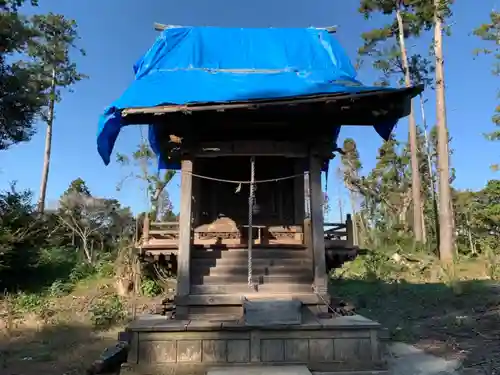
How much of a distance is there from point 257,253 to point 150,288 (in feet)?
26.1

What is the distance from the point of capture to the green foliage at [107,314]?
38.4ft

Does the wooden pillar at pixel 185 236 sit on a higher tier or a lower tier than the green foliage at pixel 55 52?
lower

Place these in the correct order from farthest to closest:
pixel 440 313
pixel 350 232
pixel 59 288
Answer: pixel 59 288 < pixel 440 313 < pixel 350 232

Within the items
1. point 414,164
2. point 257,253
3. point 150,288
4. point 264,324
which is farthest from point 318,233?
point 414,164

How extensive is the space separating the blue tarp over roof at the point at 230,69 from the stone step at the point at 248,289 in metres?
2.74

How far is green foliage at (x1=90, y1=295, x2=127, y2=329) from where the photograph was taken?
11711mm

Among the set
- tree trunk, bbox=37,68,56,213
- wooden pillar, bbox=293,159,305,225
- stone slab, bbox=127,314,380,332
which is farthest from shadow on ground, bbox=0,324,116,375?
tree trunk, bbox=37,68,56,213

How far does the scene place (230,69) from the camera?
25.3 ft

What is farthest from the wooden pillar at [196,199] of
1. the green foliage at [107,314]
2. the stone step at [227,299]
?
the green foliage at [107,314]

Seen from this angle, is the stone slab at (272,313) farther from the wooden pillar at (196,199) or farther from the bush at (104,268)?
the bush at (104,268)

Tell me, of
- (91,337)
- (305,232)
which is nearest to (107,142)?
(305,232)

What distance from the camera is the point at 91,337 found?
10.5m

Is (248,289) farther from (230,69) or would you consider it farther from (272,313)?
(230,69)

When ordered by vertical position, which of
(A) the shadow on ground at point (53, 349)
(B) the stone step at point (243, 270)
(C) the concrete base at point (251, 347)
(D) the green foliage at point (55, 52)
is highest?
(D) the green foliage at point (55, 52)
